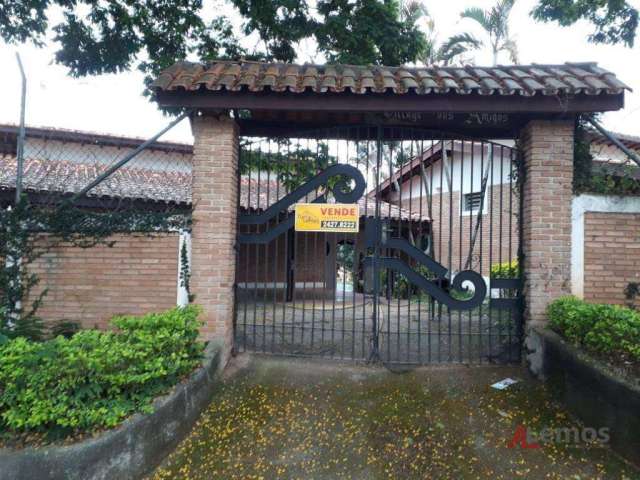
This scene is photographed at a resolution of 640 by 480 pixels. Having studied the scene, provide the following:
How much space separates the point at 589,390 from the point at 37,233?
18.6 ft

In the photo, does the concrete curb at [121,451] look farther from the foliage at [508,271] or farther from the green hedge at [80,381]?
the foliage at [508,271]

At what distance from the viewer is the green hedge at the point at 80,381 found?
250 centimetres

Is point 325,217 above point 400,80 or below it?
below

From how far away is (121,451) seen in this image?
2.57 meters

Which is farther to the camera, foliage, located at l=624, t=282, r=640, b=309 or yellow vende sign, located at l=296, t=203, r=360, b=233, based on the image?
yellow vende sign, located at l=296, t=203, r=360, b=233

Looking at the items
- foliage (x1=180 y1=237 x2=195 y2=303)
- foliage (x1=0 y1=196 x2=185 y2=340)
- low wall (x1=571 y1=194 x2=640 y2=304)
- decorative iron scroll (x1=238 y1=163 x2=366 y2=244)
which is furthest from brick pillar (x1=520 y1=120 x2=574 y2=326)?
foliage (x1=0 y1=196 x2=185 y2=340)

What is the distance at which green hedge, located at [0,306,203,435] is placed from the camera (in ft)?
8.19

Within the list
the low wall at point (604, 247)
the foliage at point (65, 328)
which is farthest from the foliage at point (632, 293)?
the foliage at point (65, 328)

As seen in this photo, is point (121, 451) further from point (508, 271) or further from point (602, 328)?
point (508, 271)

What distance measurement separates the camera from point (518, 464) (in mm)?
2762

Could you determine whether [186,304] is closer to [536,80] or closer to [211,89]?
[211,89]

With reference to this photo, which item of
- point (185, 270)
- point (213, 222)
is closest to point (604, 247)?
point (213, 222)

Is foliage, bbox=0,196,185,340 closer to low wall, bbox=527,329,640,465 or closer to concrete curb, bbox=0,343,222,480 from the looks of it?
concrete curb, bbox=0,343,222,480

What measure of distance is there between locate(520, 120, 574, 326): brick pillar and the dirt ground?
0.96m
